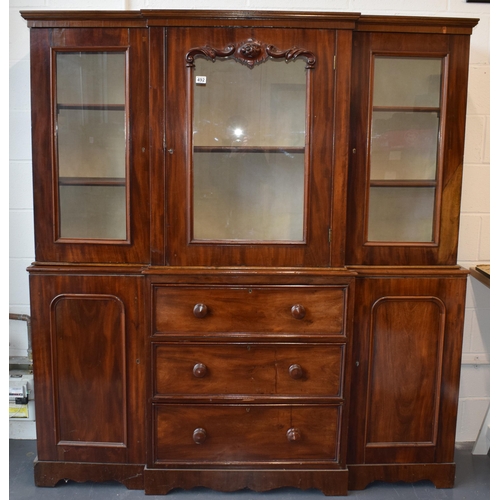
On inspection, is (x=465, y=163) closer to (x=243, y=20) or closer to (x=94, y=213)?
(x=243, y=20)

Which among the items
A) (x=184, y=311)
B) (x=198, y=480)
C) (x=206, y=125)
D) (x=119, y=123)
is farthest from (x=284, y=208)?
(x=198, y=480)

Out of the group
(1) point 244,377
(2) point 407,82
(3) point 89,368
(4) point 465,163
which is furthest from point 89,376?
(4) point 465,163

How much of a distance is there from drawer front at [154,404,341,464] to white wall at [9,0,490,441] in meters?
0.94

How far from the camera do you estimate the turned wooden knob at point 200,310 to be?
1825 millimetres

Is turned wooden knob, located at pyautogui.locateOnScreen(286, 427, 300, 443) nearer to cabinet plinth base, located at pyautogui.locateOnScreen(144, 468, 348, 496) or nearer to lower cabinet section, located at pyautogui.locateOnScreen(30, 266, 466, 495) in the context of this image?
lower cabinet section, located at pyautogui.locateOnScreen(30, 266, 466, 495)

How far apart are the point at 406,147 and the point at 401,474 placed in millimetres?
1428

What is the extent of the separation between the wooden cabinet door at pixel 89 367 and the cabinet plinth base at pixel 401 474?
3.11ft

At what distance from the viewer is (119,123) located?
187 centimetres

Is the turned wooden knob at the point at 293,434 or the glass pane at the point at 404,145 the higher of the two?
the glass pane at the point at 404,145

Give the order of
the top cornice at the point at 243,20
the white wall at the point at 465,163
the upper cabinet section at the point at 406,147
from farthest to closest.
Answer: the white wall at the point at 465,163
the upper cabinet section at the point at 406,147
the top cornice at the point at 243,20

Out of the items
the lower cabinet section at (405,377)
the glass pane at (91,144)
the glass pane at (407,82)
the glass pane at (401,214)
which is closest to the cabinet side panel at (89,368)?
the glass pane at (91,144)

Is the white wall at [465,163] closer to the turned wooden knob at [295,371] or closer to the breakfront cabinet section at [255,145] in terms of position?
the breakfront cabinet section at [255,145]

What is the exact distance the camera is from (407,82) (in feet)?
6.13

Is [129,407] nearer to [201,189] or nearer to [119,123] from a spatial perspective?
[201,189]
